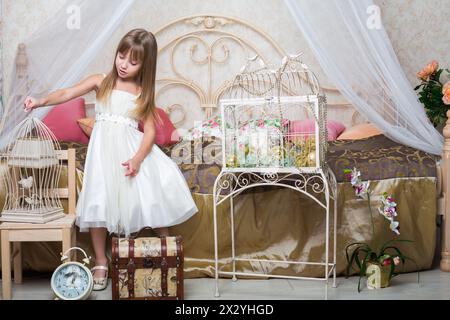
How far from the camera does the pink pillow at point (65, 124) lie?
379 centimetres

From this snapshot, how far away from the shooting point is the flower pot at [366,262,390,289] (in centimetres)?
281

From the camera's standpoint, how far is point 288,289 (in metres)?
2.81

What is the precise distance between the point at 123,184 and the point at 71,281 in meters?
0.45

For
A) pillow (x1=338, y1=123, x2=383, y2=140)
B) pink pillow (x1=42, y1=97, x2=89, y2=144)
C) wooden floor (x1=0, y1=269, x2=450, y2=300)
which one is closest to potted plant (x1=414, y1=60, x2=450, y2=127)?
pillow (x1=338, y1=123, x2=383, y2=140)

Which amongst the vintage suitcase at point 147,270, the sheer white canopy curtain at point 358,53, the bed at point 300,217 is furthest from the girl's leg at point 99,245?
the sheer white canopy curtain at point 358,53

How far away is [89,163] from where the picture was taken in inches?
108

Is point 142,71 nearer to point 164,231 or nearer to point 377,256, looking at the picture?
point 164,231

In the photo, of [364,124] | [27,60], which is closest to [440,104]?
[364,124]

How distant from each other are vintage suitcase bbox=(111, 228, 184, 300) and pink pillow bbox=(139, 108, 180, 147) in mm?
1235

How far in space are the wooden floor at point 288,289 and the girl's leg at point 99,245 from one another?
3.5 inches

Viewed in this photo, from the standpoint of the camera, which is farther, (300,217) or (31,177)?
(300,217)

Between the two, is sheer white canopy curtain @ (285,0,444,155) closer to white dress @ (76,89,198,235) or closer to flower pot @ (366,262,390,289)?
flower pot @ (366,262,390,289)

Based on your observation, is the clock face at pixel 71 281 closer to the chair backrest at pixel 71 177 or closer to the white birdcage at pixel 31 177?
the white birdcage at pixel 31 177

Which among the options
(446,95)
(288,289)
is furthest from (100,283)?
(446,95)
